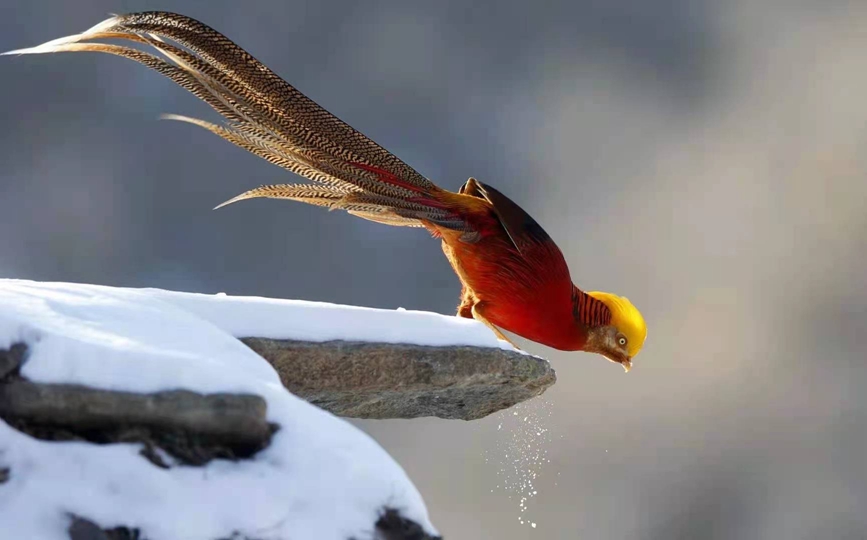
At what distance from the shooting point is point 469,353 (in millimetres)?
4547

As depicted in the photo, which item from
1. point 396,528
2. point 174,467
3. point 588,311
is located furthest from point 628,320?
point 174,467

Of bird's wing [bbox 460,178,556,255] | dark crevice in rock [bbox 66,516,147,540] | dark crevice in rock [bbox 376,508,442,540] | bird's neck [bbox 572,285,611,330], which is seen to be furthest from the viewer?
bird's neck [bbox 572,285,611,330]

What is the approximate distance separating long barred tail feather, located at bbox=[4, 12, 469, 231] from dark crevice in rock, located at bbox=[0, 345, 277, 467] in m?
1.91

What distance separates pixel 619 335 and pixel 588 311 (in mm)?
259

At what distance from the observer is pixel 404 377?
439 centimetres

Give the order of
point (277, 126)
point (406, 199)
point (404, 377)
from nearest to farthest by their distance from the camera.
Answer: point (404, 377) < point (277, 126) < point (406, 199)

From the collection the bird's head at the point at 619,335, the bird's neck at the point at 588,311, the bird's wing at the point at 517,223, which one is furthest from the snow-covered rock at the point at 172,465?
the bird's head at the point at 619,335

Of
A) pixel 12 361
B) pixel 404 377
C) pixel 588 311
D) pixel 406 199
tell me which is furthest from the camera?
pixel 588 311

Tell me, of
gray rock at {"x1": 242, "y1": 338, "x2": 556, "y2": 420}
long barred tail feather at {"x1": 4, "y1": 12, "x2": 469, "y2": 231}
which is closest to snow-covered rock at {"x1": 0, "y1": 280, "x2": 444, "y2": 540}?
gray rock at {"x1": 242, "y1": 338, "x2": 556, "y2": 420}

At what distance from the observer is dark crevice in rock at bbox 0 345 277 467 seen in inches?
102

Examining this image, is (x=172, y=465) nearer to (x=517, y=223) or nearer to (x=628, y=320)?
(x=517, y=223)

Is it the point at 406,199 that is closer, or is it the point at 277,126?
the point at 277,126

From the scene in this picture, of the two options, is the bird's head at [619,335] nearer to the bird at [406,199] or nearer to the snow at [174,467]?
the bird at [406,199]

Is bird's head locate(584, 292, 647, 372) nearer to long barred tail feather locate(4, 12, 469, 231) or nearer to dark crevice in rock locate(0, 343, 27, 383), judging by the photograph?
long barred tail feather locate(4, 12, 469, 231)
